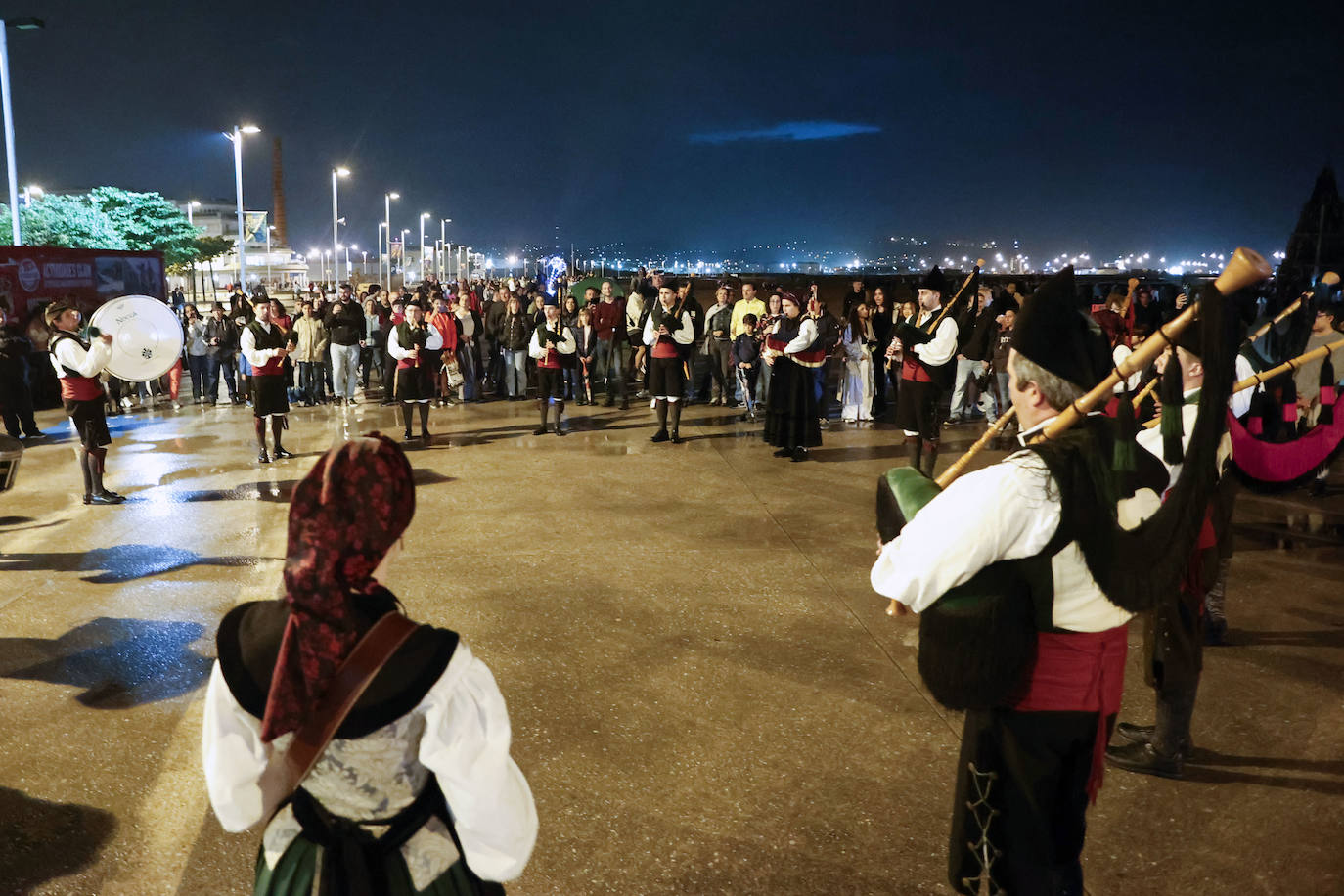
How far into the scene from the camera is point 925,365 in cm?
890

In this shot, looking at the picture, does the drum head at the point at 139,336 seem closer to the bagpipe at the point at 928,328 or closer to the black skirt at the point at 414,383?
the black skirt at the point at 414,383

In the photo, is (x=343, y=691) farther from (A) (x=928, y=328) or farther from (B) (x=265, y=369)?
(B) (x=265, y=369)

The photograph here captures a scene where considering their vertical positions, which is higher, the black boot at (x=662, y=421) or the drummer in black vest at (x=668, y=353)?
the drummer in black vest at (x=668, y=353)

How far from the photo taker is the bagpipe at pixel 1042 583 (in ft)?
7.41

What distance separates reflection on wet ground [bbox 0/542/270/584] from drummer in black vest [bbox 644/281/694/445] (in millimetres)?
5788

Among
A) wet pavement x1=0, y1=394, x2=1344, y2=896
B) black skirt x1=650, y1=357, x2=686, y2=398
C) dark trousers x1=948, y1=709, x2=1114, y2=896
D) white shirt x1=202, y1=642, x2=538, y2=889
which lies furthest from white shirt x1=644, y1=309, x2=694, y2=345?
white shirt x1=202, y1=642, x2=538, y2=889

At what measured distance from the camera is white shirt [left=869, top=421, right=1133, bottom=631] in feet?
7.39

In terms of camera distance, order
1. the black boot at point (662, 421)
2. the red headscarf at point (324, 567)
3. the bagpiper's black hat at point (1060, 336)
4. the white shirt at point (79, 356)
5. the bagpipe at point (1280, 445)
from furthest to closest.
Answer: the black boot at point (662, 421) < the white shirt at point (79, 356) < the bagpipe at point (1280, 445) < the bagpiper's black hat at point (1060, 336) < the red headscarf at point (324, 567)

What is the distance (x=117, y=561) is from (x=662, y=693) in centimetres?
456

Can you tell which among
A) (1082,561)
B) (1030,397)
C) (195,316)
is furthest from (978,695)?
(195,316)

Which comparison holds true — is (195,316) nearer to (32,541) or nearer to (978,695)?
(32,541)

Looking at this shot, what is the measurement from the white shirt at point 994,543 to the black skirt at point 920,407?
6.72m

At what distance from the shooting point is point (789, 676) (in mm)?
5000

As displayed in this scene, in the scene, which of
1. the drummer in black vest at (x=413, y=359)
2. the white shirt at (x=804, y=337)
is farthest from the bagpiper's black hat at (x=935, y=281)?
the drummer in black vest at (x=413, y=359)
